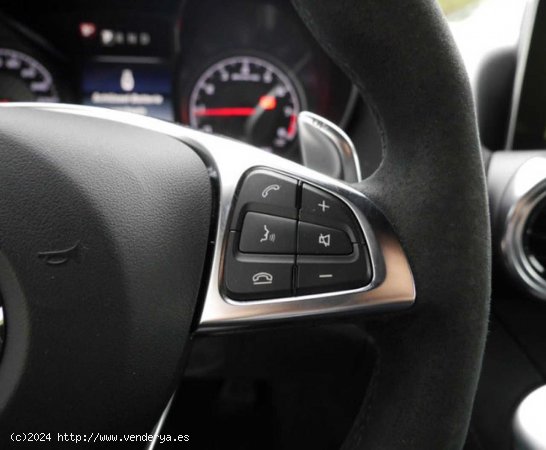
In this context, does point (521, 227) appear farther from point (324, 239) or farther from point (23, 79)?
point (23, 79)

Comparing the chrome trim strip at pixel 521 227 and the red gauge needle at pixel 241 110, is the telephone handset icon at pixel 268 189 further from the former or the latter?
the red gauge needle at pixel 241 110

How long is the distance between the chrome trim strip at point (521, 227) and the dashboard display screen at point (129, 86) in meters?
1.52

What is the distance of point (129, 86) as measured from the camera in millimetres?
2252

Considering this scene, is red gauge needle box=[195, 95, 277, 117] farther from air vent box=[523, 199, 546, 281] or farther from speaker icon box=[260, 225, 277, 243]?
speaker icon box=[260, 225, 277, 243]

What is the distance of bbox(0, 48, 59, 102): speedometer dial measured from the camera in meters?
2.24

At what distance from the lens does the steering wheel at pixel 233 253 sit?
1.63 ft

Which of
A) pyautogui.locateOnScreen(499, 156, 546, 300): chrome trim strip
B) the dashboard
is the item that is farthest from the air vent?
the dashboard

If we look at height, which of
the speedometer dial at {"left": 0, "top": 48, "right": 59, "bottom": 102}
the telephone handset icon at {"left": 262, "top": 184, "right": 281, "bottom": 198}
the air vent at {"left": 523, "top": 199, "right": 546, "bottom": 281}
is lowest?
the air vent at {"left": 523, "top": 199, "right": 546, "bottom": 281}

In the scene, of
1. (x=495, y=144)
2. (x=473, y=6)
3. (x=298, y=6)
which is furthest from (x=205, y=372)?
(x=473, y=6)

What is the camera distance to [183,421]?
1.98ft

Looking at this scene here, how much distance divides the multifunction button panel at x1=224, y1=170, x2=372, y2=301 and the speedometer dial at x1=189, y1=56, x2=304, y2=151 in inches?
68.4

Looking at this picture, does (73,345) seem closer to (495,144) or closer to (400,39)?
(400,39)

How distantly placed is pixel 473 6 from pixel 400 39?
912 mm

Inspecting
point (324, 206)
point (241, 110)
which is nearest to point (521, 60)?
point (324, 206)
